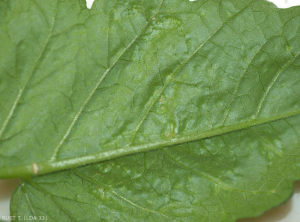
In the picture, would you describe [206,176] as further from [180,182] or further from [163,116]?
[163,116]

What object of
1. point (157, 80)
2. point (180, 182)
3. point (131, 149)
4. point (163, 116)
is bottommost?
point (180, 182)

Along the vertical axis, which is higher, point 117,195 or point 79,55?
point 79,55

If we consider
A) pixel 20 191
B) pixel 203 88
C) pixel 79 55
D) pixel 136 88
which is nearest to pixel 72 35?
pixel 79 55

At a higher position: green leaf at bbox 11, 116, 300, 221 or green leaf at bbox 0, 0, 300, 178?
green leaf at bbox 0, 0, 300, 178

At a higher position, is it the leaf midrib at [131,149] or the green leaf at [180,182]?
the leaf midrib at [131,149]

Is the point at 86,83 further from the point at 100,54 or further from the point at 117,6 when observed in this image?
the point at 117,6

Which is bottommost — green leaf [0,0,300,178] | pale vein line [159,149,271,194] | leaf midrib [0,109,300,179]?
pale vein line [159,149,271,194]

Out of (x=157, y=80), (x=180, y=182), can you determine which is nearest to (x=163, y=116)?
(x=157, y=80)

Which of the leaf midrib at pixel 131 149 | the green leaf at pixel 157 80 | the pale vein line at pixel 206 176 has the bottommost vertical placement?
the pale vein line at pixel 206 176
